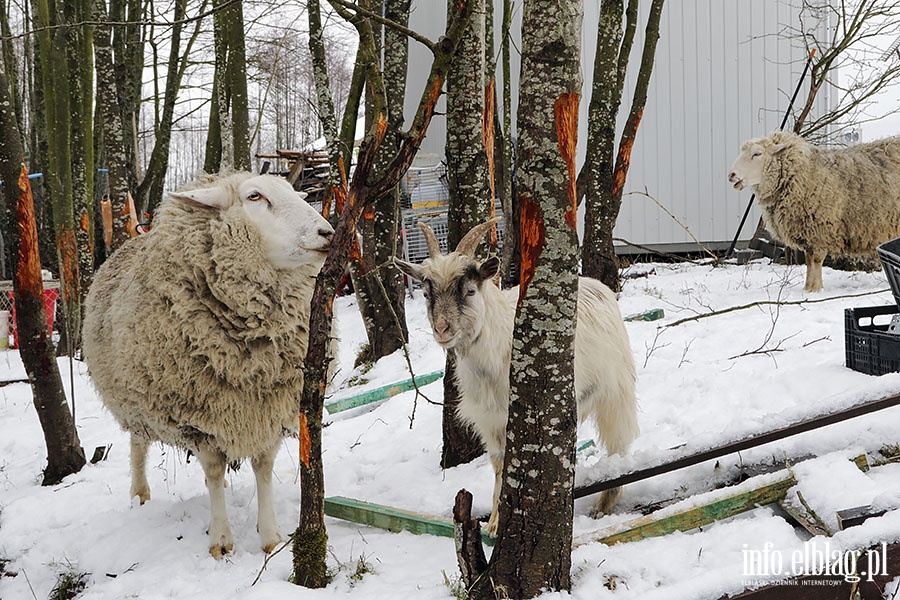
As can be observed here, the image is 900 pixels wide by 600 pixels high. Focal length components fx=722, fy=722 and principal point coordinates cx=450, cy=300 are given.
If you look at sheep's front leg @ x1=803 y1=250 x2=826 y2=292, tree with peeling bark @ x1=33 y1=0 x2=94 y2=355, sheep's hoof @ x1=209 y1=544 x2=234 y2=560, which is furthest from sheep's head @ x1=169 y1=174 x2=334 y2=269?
sheep's front leg @ x1=803 y1=250 x2=826 y2=292

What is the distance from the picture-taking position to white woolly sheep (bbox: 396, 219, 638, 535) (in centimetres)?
337

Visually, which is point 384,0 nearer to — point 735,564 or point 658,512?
point 658,512

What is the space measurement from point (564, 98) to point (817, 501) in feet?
Answer: 6.14

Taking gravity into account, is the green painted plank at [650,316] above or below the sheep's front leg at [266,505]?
above

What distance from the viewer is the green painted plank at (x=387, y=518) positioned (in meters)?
3.28

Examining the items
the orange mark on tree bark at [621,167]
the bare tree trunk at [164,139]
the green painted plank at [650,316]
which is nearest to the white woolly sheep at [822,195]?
the orange mark on tree bark at [621,167]

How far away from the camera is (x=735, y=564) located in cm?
252

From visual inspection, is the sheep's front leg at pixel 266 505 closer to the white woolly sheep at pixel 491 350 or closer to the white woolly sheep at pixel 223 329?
the white woolly sheep at pixel 223 329

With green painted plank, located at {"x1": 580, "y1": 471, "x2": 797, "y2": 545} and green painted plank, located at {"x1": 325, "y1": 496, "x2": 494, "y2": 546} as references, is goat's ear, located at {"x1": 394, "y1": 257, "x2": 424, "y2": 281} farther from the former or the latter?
green painted plank, located at {"x1": 580, "y1": 471, "x2": 797, "y2": 545}

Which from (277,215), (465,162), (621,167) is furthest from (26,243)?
(621,167)

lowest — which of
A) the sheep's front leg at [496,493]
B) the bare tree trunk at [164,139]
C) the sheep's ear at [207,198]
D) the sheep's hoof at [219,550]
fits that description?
the sheep's hoof at [219,550]

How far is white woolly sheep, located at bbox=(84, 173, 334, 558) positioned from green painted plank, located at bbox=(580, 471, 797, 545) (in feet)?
5.57

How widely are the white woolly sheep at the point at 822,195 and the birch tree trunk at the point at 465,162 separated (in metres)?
5.45

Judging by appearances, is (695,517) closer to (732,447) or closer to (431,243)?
(732,447)
